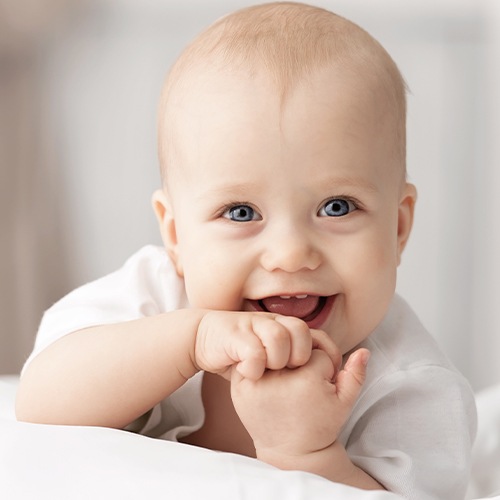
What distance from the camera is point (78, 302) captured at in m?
1.32

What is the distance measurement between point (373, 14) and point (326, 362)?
4.92 ft

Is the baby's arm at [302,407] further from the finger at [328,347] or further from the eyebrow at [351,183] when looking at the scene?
the eyebrow at [351,183]

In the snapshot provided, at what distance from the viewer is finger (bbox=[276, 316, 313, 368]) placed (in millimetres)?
999

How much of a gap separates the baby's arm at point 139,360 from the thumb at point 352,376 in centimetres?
4

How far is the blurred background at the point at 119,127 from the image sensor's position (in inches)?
93.3

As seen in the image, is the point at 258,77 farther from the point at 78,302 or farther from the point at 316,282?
the point at 78,302

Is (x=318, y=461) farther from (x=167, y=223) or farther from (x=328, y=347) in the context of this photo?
(x=167, y=223)

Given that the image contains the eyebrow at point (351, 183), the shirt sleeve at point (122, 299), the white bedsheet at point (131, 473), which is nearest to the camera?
the white bedsheet at point (131, 473)

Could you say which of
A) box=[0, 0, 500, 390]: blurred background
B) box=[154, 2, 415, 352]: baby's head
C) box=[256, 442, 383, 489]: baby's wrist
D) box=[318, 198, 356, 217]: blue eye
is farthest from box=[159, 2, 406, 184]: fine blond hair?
box=[0, 0, 500, 390]: blurred background

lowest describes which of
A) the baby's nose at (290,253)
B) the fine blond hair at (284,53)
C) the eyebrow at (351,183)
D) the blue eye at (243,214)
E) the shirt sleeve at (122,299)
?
the shirt sleeve at (122,299)

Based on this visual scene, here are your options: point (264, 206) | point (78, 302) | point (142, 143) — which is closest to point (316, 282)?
point (264, 206)

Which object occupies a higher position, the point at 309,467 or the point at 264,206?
the point at 264,206

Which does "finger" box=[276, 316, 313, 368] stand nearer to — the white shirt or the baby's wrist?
the baby's wrist

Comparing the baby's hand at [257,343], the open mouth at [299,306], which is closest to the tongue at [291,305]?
the open mouth at [299,306]
